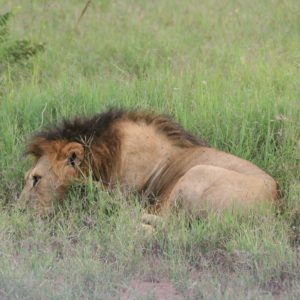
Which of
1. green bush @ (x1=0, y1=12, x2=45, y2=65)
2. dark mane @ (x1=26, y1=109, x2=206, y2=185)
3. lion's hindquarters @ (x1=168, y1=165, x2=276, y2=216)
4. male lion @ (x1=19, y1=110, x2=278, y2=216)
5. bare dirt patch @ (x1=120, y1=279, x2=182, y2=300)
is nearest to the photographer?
bare dirt patch @ (x1=120, y1=279, x2=182, y2=300)

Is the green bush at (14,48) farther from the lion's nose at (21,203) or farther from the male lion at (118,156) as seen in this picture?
the lion's nose at (21,203)

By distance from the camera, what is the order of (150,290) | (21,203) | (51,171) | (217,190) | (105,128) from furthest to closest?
(105,128)
(51,171)
(21,203)
(217,190)
(150,290)

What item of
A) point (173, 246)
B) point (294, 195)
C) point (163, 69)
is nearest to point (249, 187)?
A: point (294, 195)

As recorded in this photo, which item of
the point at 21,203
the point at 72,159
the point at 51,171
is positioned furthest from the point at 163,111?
the point at 21,203

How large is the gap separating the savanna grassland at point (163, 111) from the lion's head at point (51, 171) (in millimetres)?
118

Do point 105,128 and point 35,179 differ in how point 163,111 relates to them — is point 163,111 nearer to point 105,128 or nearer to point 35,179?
point 105,128

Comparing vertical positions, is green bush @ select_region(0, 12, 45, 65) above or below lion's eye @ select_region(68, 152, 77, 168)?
above

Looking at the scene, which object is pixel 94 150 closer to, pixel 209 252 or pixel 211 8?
pixel 209 252

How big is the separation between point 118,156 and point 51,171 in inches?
18.9

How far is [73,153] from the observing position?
259 inches

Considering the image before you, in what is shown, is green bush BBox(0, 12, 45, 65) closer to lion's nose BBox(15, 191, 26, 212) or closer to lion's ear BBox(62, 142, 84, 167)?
lion's ear BBox(62, 142, 84, 167)

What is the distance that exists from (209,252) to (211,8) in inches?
220

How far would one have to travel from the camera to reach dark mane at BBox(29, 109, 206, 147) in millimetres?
6676

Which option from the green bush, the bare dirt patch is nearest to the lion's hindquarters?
the bare dirt patch
